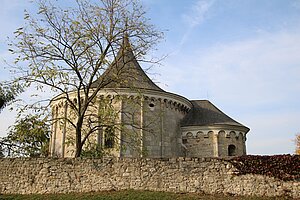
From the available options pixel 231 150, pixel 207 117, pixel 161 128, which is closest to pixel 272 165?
pixel 161 128

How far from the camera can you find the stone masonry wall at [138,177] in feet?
50.3

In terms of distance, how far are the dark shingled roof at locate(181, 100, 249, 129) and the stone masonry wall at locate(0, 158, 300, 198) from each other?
39.4ft

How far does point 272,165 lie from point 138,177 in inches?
230

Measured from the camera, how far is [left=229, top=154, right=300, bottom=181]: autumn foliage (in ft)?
49.7

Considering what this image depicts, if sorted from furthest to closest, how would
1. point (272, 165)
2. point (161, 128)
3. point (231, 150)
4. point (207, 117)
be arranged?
1. point (207, 117)
2. point (231, 150)
3. point (161, 128)
4. point (272, 165)

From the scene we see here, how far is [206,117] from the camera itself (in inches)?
1137

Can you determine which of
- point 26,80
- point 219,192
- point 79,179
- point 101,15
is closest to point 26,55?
point 26,80

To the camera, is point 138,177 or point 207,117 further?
point 207,117

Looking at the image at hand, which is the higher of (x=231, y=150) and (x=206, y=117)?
(x=206, y=117)

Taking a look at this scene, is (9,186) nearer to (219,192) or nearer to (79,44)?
(79,44)

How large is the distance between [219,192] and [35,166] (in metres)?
8.44

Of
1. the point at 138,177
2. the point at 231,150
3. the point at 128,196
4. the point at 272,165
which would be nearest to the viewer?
the point at 128,196

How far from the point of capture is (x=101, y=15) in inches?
693

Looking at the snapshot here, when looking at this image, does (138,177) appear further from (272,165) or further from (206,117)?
(206,117)
